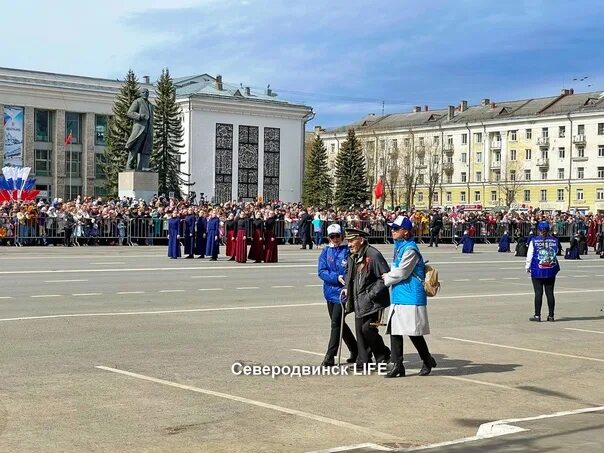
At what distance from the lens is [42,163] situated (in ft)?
318

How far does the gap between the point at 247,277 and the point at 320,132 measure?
114 metres

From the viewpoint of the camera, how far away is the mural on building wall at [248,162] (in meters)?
106

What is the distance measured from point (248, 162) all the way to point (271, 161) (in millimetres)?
3202

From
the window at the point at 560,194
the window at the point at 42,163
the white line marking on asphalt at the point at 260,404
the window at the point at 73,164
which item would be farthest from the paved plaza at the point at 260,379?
the window at the point at 560,194

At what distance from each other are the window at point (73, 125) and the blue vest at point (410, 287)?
90.0 meters

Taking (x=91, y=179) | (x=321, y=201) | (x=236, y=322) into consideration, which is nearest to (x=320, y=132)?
(x=321, y=201)

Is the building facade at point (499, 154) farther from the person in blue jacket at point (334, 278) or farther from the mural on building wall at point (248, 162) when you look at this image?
the person in blue jacket at point (334, 278)

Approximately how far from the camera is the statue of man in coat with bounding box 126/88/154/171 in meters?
45.0

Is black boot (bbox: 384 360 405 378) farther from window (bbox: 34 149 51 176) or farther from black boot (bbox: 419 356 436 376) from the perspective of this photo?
window (bbox: 34 149 51 176)

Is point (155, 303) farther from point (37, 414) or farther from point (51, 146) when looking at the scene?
point (51, 146)

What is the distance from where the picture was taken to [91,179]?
99.6 m

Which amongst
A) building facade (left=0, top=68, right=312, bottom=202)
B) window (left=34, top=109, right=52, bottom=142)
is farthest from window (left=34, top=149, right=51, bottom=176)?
window (left=34, top=109, right=52, bottom=142)

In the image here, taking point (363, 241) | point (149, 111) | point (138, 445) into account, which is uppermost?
A: point (149, 111)

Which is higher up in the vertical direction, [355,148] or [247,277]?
[355,148]
